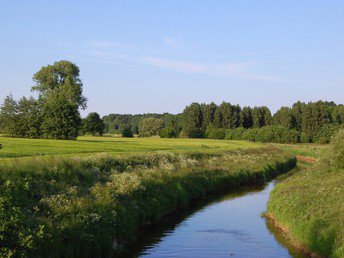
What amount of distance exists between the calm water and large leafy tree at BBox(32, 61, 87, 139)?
52.6 meters

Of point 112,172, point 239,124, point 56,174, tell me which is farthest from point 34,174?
point 239,124

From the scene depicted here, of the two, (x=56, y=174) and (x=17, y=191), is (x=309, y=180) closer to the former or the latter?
(x=56, y=174)

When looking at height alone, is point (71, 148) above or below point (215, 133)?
below

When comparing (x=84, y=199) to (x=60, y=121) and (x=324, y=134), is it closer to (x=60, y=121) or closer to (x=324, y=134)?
(x=60, y=121)

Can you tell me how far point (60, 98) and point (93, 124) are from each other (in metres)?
37.8

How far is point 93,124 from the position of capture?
122250mm

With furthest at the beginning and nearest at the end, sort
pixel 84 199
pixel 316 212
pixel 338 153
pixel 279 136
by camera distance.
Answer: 1. pixel 279 136
2. pixel 338 153
3. pixel 316 212
4. pixel 84 199

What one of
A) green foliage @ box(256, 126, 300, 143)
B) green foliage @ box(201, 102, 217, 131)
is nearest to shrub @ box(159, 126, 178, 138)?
green foliage @ box(201, 102, 217, 131)

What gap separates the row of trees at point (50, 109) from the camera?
272ft

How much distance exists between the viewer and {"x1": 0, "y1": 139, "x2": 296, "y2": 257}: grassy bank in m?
15.7

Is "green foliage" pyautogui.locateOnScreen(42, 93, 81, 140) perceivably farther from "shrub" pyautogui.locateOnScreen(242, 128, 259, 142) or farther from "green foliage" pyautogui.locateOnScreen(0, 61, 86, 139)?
"shrub" pyautogui.locateOnScreen(242, 128, 259, 142)

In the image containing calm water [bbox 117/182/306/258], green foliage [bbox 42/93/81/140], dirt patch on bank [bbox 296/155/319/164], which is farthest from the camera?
green foliage [bbox 42/93/81/140]

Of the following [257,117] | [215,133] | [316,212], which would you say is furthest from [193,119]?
[316,212]

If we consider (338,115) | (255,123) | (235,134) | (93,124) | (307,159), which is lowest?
(307,159)
